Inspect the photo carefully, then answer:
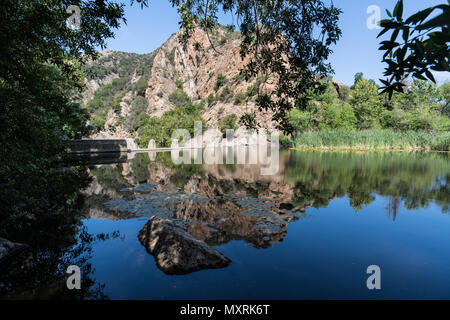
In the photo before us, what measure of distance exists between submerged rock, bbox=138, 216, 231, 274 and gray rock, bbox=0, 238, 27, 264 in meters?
3.47

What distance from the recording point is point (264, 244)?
25.0 feet

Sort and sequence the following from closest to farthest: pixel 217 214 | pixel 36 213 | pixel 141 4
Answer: pixel 141 4 → pixel 36 213 → pixel 217 214

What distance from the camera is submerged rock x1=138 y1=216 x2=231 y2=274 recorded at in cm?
602

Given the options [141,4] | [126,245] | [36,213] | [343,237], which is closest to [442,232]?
[343,237]

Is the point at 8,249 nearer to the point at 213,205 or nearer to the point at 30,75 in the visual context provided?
the point at 30,75

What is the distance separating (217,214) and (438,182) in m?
17.3

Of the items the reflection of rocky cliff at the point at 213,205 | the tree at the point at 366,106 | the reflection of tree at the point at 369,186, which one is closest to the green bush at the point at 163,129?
the reflection of rocky cliff at the point at 213,205

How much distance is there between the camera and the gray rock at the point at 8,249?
6.04m

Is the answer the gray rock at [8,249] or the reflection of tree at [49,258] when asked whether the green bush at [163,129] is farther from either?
the gray rock at [8,249]

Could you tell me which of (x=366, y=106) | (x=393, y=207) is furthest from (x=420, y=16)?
(x=366, y=106)

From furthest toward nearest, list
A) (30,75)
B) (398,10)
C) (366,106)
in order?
(366,106) < (30,75) < (398,10)

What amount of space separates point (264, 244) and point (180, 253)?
9.33ft

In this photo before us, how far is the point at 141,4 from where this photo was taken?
5426mm

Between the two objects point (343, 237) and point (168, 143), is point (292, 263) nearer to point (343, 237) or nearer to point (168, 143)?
point (343, 237)
